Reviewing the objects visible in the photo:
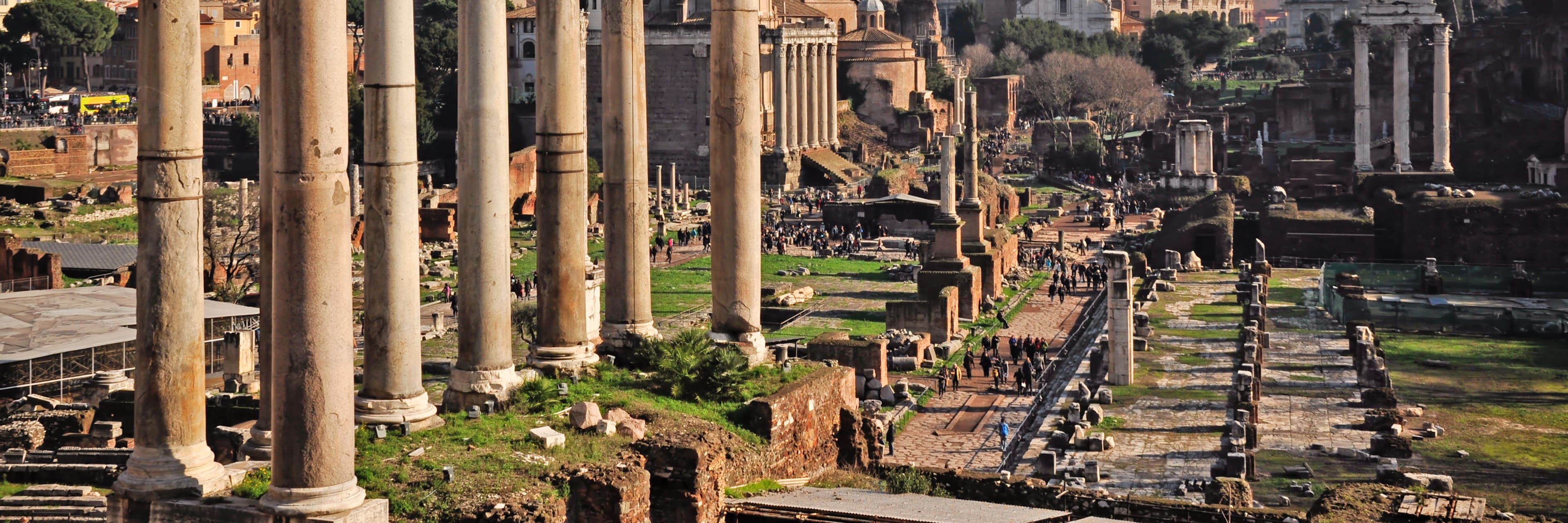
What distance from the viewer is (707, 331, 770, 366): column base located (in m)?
18.8

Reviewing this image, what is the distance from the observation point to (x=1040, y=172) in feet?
301

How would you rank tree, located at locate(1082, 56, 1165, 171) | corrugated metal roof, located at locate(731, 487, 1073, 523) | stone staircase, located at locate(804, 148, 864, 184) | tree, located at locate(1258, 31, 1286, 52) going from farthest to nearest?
tree, located at locate(1258, 31, 1286, 52)
tree, located at locate(1082, 56, 1165, 171)
stone staircase, located at locate(804, 148, 864, 184)
corrugated metal roof, located at locate(731, 487, 1073, 523)

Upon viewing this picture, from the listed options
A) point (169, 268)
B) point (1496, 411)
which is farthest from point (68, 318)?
point (1496, 411)

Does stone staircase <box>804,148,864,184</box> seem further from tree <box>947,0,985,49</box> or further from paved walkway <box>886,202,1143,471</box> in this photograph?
tree <box>947,0,985,49</box>

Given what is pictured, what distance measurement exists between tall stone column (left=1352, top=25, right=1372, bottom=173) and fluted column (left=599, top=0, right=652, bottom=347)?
57.2 metres

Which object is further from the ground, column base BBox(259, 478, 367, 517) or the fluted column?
the fluted column

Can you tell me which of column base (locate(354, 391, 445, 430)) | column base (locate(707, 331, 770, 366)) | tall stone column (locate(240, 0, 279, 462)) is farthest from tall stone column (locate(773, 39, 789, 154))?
column base (locate(354, 391, 445, 430))

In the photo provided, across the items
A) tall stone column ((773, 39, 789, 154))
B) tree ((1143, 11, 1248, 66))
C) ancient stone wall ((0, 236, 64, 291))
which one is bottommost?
ancient stone wall ((0, 236, 64, 291))

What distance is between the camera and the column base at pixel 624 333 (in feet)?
62.1

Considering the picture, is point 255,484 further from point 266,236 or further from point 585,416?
point 585,416

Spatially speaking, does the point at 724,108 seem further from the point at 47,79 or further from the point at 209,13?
the point at 47,79

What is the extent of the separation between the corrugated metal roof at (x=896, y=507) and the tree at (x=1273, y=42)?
140 m

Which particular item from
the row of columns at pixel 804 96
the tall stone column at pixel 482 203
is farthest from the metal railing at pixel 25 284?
the row of columns at pixel 804 96

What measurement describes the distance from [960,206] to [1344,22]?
91.2m
